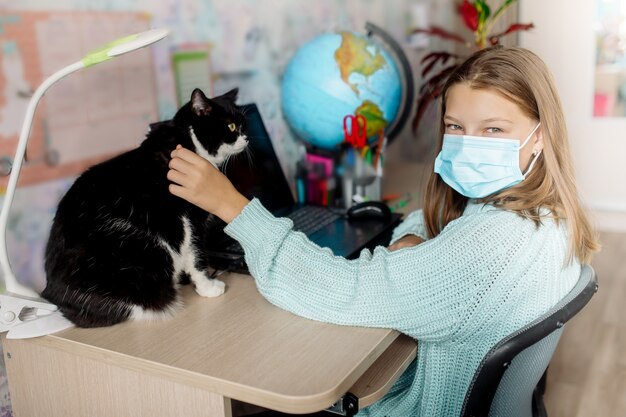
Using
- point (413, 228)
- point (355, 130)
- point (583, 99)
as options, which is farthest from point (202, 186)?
point (583, 99)

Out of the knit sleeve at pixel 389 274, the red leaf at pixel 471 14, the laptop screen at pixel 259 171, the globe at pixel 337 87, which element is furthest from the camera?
the red leaf at pixel 471 14

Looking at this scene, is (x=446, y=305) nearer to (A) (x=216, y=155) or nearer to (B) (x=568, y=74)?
(A) (x=216, y=155)

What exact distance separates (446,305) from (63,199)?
24.9 inches

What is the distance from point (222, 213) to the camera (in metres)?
1.01

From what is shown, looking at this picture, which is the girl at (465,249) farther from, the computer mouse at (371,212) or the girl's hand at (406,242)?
the computer mouse at (371,212)

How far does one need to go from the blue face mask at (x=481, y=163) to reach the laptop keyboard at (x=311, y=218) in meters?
0.37

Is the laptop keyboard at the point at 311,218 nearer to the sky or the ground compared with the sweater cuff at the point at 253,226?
nearer to the ground

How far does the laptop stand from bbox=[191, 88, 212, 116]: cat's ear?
Answer: 15cm

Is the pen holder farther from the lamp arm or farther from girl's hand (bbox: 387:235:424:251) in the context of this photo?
the lamp arm

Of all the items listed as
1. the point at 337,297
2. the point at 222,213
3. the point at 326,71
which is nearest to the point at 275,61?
the point at 326,71

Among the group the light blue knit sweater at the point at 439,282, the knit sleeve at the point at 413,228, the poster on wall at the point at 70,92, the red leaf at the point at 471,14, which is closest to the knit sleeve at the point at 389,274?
the light blue knit sweater at the point at 439,282

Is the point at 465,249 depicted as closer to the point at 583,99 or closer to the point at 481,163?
the point at 481,163

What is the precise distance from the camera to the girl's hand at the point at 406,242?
1.24 metres

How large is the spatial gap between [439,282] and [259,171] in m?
0.64
